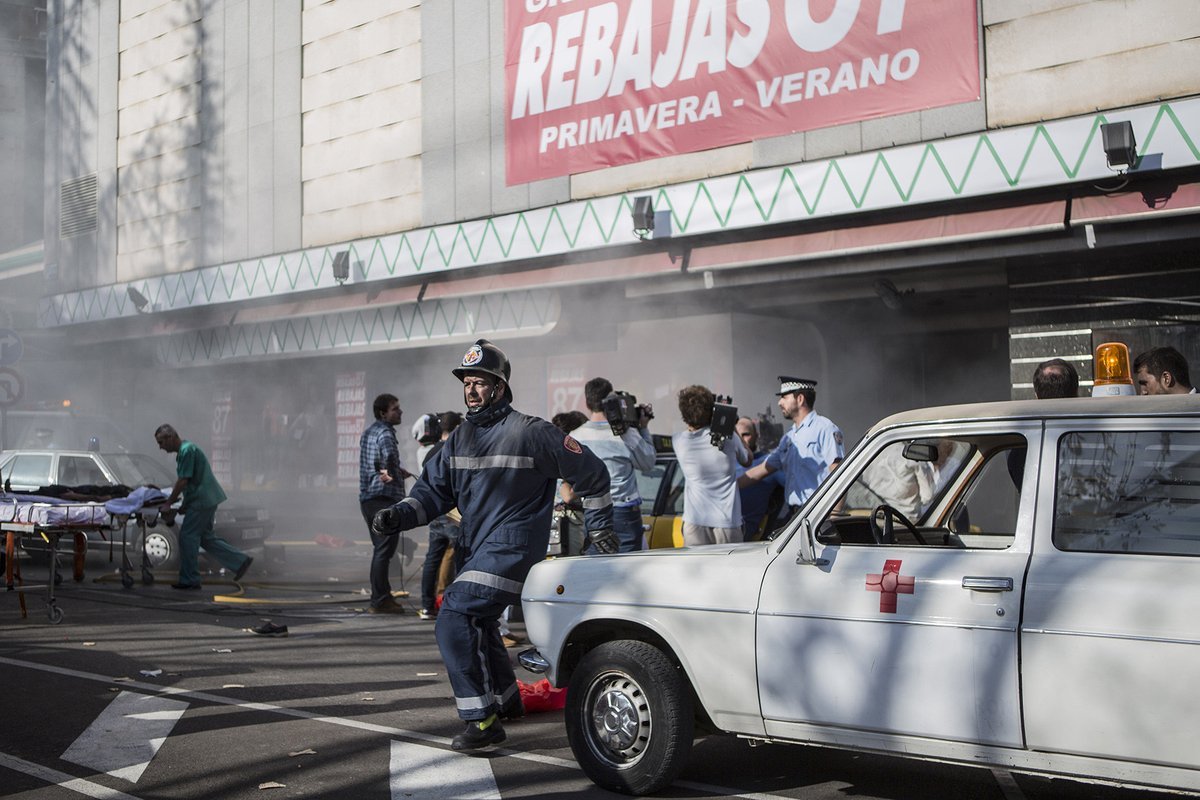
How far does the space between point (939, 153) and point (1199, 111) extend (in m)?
2.53

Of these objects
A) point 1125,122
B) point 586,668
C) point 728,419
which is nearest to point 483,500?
point 586,668

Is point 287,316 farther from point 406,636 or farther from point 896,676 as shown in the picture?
point 896,676

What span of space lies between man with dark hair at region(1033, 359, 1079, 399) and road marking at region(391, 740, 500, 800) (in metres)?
3.18

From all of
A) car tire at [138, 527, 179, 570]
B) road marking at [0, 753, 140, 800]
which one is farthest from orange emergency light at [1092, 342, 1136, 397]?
car tire at [138, 527, 179, 570]

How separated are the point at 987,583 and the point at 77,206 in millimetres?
26590

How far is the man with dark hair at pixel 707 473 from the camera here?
25.3 feet

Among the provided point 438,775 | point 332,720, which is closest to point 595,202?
point 332,720

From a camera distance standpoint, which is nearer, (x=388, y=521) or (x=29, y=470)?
(x=388, y=521)

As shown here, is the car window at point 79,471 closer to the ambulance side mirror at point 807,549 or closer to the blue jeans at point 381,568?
the blue jeans at point 381,568

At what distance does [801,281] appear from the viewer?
14.6 meters

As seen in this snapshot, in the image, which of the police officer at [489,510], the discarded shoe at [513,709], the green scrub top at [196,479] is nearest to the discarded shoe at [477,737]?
the police officer at [489,510]

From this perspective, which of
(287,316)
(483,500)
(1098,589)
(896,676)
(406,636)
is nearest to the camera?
(1098,589)

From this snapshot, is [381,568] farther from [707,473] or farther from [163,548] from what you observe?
[163,548]

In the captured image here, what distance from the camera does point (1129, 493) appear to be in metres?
3.75
